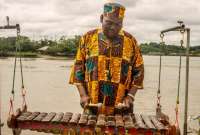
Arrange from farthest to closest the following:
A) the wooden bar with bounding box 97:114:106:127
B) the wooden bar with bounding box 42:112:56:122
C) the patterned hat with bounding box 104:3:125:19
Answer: the patterned hat with bounding box 104:3:125:19
the wooden bar with bounding box 42:112:56:122
the wooden bar with bounding box 97:114:106:127

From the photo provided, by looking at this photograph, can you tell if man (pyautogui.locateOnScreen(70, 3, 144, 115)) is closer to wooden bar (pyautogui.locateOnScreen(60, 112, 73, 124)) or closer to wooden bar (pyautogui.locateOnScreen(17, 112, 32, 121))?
wooden bar (pyautogui.locateOnScreen(60, 112, 73, 124))

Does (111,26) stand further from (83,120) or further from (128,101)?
(83,120)

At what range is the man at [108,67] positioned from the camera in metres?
6.04

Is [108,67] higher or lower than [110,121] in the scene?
higher

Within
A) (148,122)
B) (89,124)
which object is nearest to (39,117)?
(89,124)

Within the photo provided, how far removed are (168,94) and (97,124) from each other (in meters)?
29.7

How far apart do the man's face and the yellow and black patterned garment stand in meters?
0.09

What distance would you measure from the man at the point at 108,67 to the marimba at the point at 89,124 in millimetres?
296

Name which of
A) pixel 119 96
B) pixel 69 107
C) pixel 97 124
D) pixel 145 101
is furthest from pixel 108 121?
pixel 145 101

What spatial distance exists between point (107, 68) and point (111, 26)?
0.47 metres

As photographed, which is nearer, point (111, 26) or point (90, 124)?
point (90, 124)

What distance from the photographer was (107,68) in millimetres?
6039

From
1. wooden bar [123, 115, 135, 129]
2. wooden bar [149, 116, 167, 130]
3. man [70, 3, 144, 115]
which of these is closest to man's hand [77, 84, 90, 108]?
man [70, 3, 144, 115]

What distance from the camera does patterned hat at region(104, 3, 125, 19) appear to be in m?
5.96
